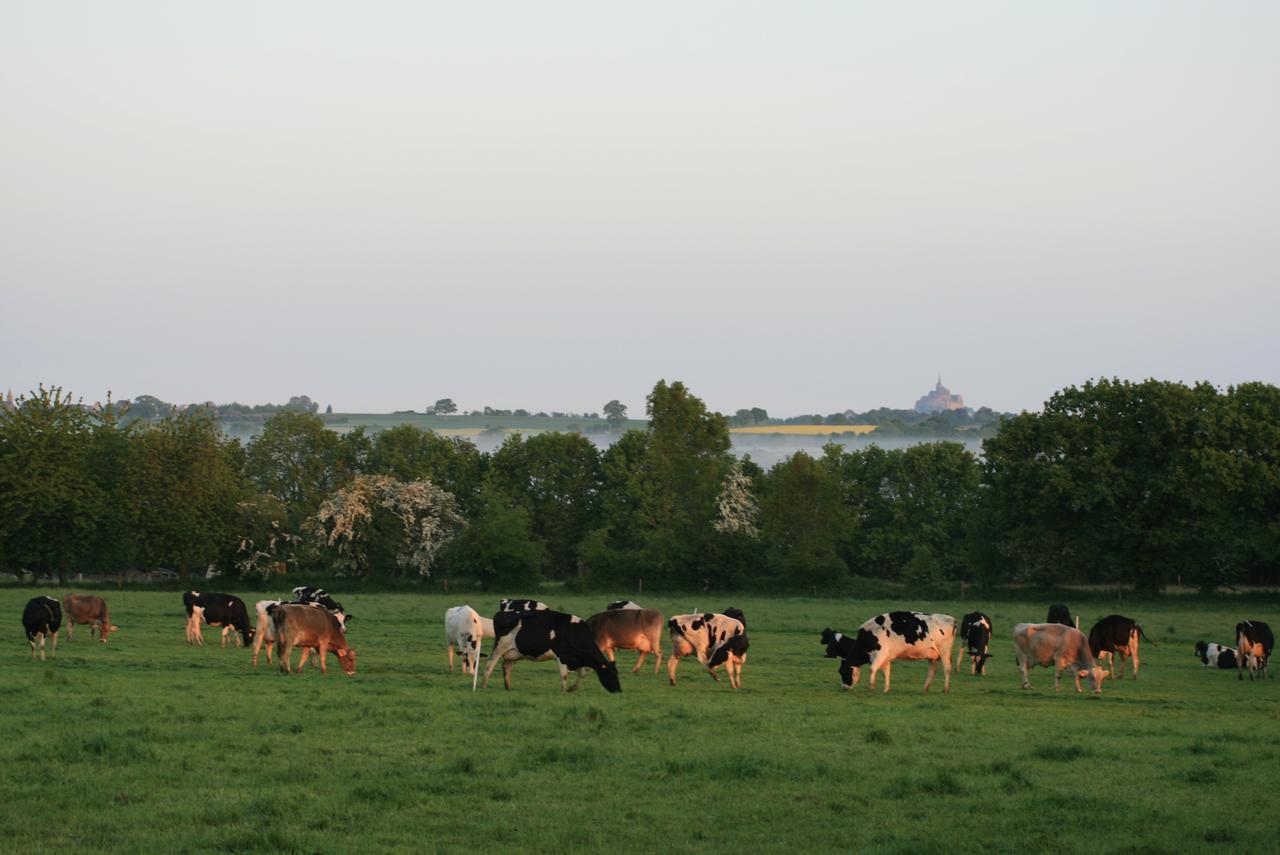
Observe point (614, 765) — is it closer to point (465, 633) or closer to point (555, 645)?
point (555, 645)

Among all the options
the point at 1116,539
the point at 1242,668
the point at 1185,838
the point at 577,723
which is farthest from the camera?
the point at 1116,539

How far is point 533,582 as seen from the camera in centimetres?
7481

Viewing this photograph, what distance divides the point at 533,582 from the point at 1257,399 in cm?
3890

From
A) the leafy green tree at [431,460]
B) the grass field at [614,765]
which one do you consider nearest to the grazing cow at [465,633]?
the grass field at [614,765]

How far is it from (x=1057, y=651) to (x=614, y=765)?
13.1 metres

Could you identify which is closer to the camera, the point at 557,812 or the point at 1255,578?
the point at 557,812

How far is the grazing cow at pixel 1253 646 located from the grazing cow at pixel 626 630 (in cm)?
1320

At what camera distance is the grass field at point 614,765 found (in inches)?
480

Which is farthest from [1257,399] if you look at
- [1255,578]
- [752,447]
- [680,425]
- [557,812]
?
[752,447]

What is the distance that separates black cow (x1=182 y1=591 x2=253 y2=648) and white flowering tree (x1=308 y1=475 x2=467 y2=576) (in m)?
43.6

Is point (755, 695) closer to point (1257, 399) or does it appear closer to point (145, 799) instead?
point (145, 799)

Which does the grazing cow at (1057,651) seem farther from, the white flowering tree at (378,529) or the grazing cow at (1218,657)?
the white flowering tree at (378,529)

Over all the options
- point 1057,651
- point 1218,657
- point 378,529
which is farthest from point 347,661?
point 378,529

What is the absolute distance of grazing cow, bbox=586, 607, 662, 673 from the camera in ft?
86.8
